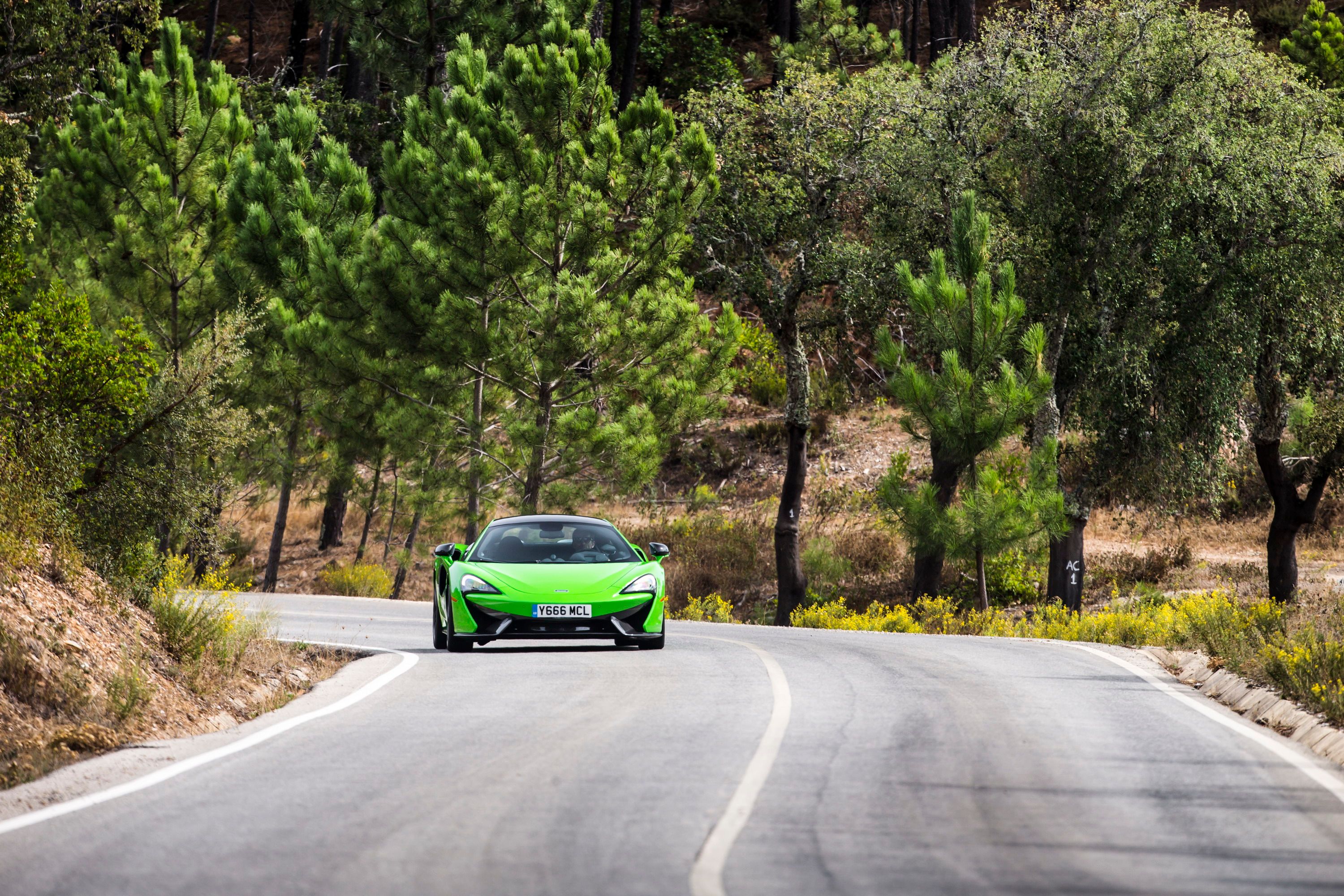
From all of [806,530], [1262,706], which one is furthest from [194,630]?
[806,530]

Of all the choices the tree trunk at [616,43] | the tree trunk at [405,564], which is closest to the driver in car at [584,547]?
the tree trunk at [405,564]

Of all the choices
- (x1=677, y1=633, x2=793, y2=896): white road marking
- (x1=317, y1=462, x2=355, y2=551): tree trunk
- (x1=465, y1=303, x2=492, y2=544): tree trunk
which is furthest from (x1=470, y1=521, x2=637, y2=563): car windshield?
(x1=317, y1=462, x2=355, y2=551): tree trunk

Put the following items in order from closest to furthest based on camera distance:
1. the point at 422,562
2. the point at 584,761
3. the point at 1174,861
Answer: the point at 1174,861, the point at 584,761, the point at 422,562

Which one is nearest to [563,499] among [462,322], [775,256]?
[462,322]

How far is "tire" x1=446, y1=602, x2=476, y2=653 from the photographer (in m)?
14.3

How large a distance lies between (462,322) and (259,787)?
832 inches

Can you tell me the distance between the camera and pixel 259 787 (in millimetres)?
7285

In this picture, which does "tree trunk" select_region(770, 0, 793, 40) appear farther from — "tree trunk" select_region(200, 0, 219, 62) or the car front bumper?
the car front bumper

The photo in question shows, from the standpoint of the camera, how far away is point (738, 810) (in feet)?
21.8

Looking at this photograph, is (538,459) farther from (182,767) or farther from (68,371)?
(182,767)

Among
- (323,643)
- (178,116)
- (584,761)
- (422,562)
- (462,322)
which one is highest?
(178,116)

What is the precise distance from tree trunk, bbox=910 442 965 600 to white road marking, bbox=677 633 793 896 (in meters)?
15.7

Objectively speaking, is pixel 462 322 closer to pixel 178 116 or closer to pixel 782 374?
pixel 178 116

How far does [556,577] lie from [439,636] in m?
1.96
